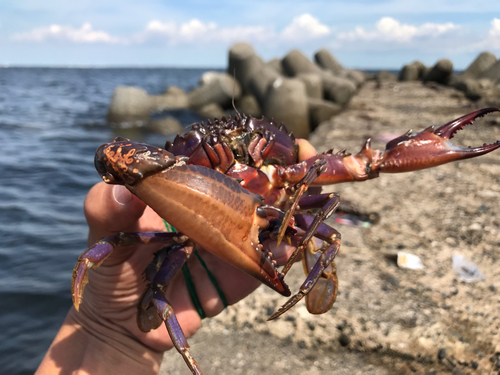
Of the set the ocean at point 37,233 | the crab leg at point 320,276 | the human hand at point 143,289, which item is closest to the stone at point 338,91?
the ocean at point 37,233

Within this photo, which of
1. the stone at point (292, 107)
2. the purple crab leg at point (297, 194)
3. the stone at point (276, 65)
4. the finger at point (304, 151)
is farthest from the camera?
the stone at point (276, 65)

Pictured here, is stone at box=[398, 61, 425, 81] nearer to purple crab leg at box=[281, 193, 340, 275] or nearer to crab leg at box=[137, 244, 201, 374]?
purple crab leg at box=[281, 193, 340, 275]

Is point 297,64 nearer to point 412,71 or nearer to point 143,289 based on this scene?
point 412,71

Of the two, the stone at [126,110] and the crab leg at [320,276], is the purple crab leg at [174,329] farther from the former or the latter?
the stone at [126,110]

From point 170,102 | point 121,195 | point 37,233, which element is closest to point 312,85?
point 170,102

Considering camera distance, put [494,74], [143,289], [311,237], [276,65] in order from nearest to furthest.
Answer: [311,237] → [143,289] → [494,74] → [276,65]

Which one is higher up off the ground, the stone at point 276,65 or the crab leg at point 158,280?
the crab leg at point 158,280

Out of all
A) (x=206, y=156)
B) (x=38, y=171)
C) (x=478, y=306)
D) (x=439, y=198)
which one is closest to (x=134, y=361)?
(x=206, y=156)

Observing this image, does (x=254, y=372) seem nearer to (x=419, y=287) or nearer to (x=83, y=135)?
(x=419, y=287)
